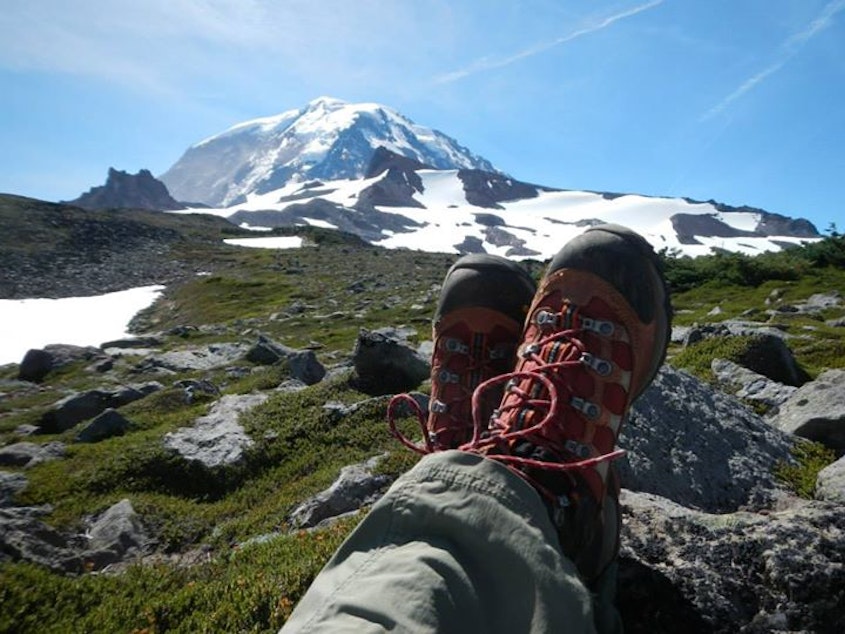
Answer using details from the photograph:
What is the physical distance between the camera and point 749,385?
7488 mm

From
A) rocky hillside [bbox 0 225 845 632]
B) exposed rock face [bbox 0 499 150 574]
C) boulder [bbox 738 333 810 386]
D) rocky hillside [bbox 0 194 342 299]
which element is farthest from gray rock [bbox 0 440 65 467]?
rocky hillside [bbox 0 194 342 299]

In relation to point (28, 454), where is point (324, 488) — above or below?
above

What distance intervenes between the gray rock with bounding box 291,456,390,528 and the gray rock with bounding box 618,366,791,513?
2.40 m

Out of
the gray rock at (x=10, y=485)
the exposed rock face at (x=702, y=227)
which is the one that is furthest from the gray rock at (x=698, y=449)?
the exposed rock face at (x=702, y=227)

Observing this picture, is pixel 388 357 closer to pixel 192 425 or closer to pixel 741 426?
pixel 192 425

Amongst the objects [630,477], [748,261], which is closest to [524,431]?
[630,477]

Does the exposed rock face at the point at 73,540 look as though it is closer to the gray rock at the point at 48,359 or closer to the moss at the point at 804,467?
the moss at the point at 804,467

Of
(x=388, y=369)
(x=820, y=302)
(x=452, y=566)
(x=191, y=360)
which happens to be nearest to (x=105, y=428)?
(x=388, y=369)

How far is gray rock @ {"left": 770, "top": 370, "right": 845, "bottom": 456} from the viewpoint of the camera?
5.65 metres

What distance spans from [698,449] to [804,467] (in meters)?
0.93

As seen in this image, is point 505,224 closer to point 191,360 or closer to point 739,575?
point 191,360

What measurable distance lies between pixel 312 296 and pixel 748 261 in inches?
890

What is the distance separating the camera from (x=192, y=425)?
8.80 metres

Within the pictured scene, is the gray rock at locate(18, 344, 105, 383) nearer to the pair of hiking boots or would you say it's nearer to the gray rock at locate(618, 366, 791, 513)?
the pair of hiking boots
